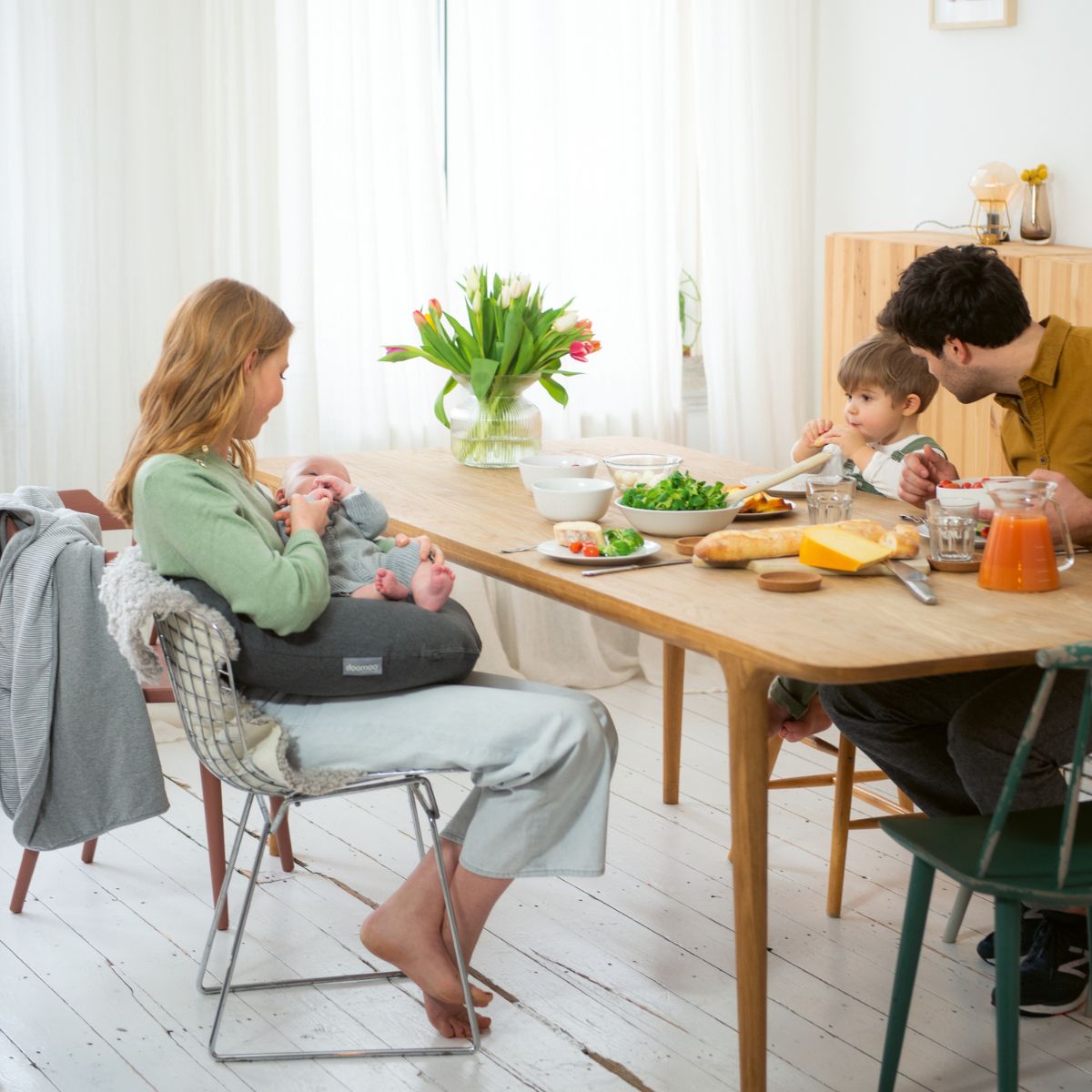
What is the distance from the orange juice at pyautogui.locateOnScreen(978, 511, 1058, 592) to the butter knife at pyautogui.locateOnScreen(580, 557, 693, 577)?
1.52 feet

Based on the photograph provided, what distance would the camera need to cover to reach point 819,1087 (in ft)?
7.18

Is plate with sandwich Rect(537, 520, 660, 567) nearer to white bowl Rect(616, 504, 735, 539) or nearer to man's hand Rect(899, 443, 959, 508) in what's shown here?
white bowl Rect(616, 504, 735, 539)

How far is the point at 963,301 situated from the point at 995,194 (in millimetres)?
1614

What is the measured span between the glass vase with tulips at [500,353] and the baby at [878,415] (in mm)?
507

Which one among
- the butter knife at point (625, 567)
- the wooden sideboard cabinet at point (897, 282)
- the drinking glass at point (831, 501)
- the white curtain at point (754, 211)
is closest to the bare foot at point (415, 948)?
the butter knife at point (625, 567)

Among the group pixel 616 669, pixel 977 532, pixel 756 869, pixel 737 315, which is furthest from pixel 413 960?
pixel 737 315

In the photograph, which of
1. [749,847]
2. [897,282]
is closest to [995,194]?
[897,282]

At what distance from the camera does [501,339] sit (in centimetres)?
301

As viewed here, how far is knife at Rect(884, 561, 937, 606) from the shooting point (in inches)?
81.7

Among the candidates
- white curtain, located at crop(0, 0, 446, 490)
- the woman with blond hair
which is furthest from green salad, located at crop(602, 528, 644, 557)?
white curtain, located at crop(0, 0, 446, 490)

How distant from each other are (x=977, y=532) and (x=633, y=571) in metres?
0.57

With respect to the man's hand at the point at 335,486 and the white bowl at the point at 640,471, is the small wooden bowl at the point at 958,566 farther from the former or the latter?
the man's hand at the point at 335,486

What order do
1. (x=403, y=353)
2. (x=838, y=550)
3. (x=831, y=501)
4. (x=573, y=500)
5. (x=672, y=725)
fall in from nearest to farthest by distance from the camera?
(x=838, y=550), (x=831, y=501), (x=573, y=500), (x=403, y=353), (x=672, y=725)

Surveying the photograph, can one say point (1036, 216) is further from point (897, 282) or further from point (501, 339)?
point (501, 339)
